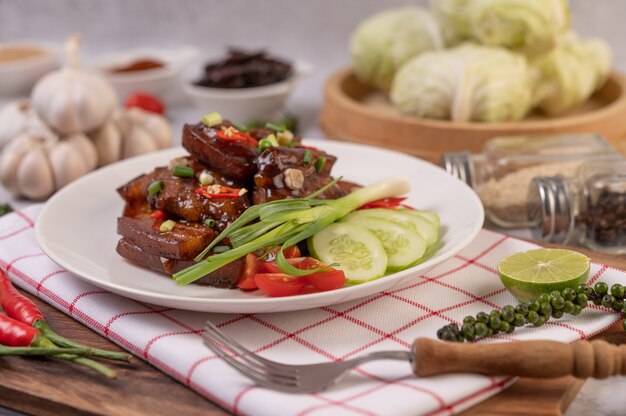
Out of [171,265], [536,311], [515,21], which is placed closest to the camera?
[536,311]

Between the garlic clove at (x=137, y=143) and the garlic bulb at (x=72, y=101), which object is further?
the garlic clove at (x=137, y=143)

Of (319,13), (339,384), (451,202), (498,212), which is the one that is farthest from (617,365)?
(319,13)

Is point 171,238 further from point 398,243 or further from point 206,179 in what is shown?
point 398,243

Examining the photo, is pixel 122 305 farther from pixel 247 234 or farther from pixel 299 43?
pixel 299 43

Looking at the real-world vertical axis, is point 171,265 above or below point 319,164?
below

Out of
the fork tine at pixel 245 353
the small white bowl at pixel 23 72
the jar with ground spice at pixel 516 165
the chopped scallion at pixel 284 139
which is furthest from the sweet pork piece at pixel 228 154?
the small white bowl at pixel 23 72

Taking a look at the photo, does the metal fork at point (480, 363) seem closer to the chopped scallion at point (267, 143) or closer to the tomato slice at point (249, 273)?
the tomato slice at point (249, 273)

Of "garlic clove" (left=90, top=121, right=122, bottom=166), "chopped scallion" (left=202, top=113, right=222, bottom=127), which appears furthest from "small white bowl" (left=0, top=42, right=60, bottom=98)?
"chopped scallion" (left=202, top=113, right=222, bottom=127)

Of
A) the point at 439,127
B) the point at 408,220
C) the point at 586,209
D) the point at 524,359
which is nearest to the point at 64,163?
the point at 439,127
